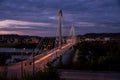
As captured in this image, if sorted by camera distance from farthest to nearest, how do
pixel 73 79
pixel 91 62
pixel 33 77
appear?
pixel 91 62 → pixel 73 79 → pixel 33 77

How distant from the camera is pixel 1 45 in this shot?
522ft

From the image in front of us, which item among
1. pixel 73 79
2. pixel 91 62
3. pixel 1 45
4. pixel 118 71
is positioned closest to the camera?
pixel 73 79

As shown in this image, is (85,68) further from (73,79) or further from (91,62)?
(73,79)

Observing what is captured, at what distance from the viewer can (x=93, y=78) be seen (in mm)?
22141

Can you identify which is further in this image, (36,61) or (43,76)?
(36,61)

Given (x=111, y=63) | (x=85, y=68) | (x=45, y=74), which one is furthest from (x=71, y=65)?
(x=45, y=74)

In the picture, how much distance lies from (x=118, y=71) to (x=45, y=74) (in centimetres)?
1152

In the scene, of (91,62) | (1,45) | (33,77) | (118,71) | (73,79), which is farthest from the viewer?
(1,45)

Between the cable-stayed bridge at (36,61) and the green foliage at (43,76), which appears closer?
the green foliage at (43,76)

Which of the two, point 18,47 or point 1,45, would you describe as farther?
point 1,45

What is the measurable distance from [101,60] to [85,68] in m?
1.86

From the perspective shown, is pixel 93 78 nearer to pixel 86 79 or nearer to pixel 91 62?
pixel 86 79

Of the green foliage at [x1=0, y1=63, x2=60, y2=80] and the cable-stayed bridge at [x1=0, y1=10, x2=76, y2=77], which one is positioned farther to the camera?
the cable-stayed bridge at [x1=0, y1=10, x2=76, y2=77]

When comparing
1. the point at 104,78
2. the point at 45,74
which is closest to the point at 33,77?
the point at 45,74
